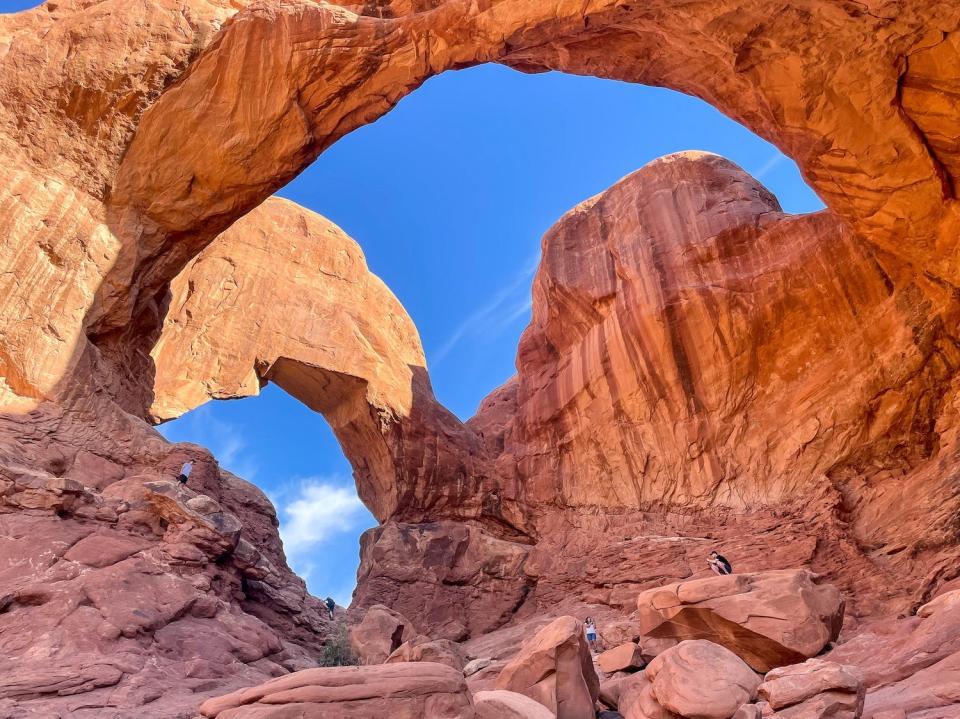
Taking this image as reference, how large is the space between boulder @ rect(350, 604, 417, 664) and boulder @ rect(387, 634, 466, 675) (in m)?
0.43

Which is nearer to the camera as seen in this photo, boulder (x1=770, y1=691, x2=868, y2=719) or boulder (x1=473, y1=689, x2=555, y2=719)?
boulder (x1=770, y1=691, x2=868, y2=719)

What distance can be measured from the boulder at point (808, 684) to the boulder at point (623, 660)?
357cm

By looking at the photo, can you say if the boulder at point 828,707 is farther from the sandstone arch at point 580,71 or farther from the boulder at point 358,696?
the sandstone arch at point 580,71

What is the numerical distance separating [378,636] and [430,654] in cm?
238

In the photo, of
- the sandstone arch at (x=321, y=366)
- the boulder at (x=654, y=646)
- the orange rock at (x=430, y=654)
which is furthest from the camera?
the sandstone arch at (x=321, y=366)

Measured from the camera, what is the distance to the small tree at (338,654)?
13.7 m

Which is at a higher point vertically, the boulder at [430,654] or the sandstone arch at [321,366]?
the sandstone arch at [321,366]

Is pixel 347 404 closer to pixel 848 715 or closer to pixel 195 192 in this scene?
pixel 195 192

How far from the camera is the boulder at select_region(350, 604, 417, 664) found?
556 inches

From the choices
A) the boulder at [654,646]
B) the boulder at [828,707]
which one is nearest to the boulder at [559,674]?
the boulder at [654,646]

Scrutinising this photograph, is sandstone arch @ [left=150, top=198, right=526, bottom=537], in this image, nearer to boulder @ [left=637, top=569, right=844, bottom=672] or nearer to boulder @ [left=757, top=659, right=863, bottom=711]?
boulder @ [left=637, top=569, right=844, bottom=672]

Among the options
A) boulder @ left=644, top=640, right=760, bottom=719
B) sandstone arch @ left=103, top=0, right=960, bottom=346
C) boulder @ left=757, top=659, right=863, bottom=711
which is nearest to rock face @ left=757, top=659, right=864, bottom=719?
boulder @ left=757, top=659, right=863, bottom=711

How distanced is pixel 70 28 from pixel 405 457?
535 inches

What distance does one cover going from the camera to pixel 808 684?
6.57 m
